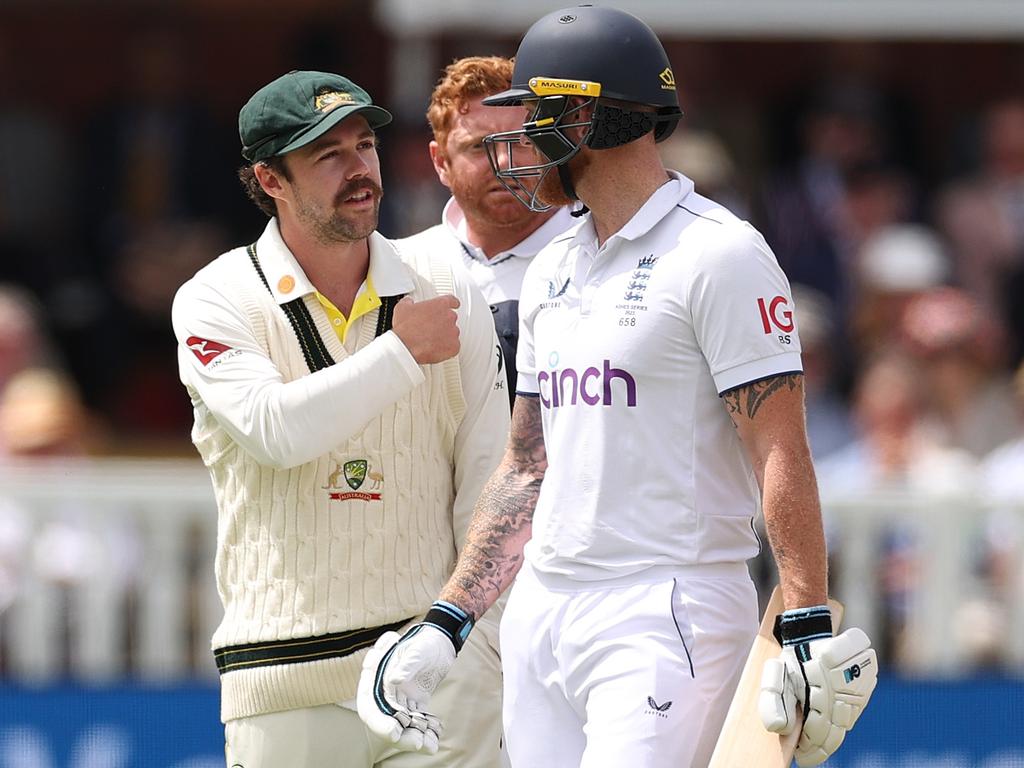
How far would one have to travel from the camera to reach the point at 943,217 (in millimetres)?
10133

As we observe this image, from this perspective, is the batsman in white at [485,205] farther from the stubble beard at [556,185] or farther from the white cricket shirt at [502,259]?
the stubble beard at [556,185]

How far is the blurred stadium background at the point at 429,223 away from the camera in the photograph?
745cm

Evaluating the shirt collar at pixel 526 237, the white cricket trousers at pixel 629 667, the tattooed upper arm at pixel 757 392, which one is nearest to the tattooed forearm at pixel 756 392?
the tattooed upper arm at pixel 757 392

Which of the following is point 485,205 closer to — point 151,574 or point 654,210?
point 654,210

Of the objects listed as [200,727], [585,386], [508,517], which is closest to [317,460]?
[508,517]

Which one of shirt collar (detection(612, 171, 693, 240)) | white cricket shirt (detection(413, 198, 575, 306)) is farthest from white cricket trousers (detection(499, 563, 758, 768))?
white cricket shirt (detection(413, 198, 575, 306))

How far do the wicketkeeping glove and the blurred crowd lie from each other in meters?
4.66

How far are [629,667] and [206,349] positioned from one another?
118 cm

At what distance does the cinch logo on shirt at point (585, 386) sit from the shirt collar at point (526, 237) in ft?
3.17

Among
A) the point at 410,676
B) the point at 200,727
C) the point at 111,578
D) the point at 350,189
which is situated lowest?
the point at 200,727

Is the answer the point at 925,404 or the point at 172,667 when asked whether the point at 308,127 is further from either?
the point at 925,404

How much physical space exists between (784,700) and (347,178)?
150cm

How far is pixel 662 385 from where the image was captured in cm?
359

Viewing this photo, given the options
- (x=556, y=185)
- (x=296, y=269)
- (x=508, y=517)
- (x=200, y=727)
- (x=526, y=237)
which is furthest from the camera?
(x=200, y=727)
